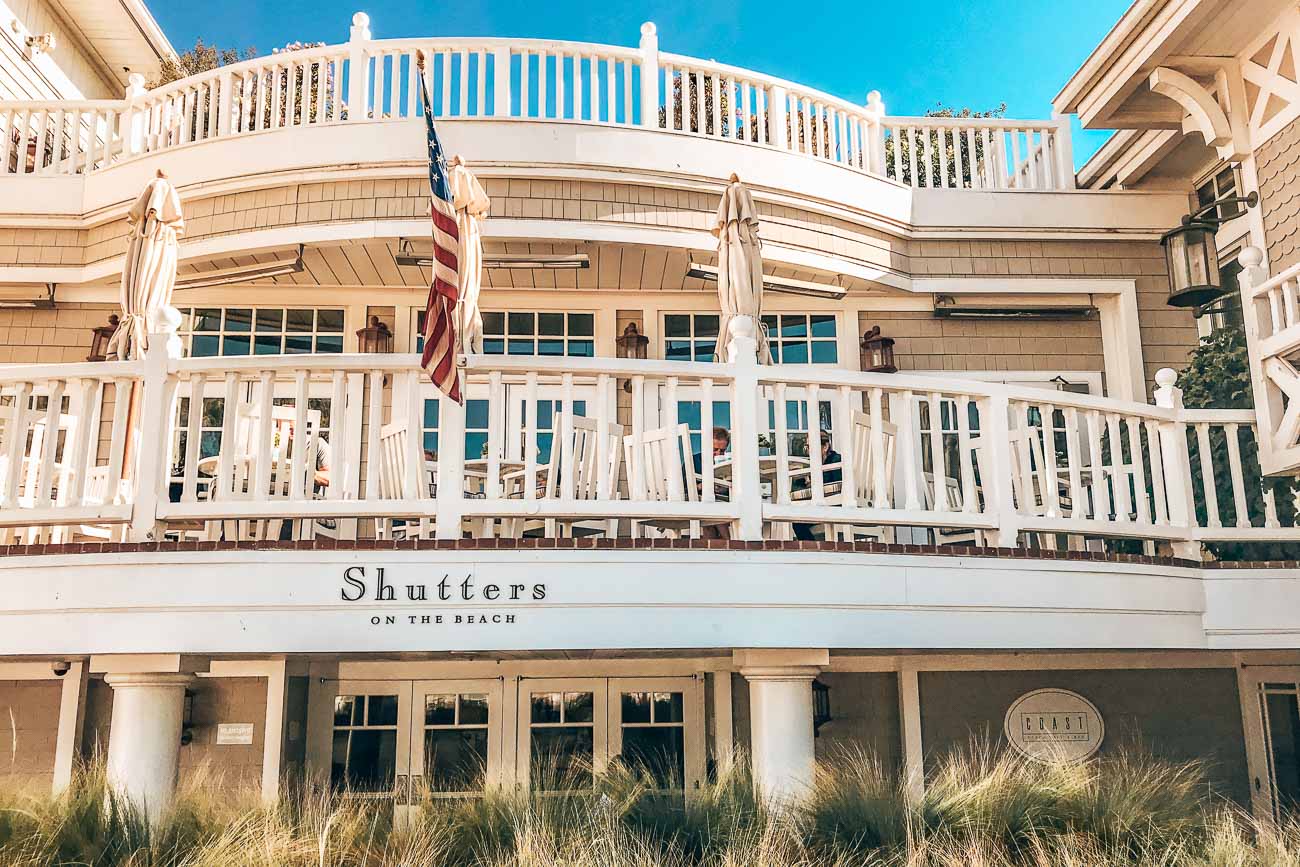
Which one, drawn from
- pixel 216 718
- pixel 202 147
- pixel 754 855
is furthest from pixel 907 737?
pixel 202 147

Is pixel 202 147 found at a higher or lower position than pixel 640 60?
lower

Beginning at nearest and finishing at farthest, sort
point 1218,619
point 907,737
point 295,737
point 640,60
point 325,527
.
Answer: point 1218,619 → point 325,527 → point 907,737 → point 295,737 → point 640,60

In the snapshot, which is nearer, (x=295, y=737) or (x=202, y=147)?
(x=295, y=737)

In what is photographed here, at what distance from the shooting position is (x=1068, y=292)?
10125 millimetres

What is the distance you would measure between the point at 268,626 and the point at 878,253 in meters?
6.52

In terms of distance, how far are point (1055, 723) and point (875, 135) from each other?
5.23 m

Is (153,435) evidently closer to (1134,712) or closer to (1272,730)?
(1134,712)

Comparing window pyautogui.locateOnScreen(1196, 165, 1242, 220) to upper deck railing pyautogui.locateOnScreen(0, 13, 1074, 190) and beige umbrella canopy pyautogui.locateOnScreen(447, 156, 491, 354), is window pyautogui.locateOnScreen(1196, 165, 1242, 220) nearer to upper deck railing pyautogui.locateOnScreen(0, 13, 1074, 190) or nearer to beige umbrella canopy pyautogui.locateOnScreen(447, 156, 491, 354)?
upper deck railing pyautogui.locateOnScreen(0, 13, 1074, 190)

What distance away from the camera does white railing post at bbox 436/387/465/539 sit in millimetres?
5109

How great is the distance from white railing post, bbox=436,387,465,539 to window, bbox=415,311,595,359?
4869 mm

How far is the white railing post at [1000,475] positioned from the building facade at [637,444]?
0.02 metres

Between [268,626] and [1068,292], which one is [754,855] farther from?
[1068,292]


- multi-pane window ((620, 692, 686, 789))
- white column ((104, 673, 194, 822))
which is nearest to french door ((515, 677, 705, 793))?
multi-pane window ((620, 692, 686, 789))

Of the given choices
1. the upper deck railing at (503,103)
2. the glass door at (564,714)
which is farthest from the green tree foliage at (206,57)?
the glass door at (564,714)
